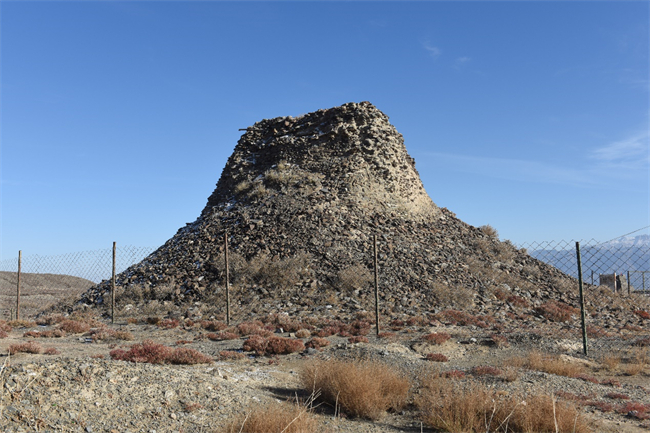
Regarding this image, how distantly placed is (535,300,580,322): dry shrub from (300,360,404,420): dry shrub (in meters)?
14.4

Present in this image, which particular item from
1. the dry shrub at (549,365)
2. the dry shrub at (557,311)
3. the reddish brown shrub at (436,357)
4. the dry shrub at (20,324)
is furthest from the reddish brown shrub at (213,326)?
the dry shrub at (557,311)

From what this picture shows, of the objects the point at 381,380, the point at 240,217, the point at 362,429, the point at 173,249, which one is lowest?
the point at 362,429

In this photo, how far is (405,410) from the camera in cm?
765

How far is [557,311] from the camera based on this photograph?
20359 millimetres

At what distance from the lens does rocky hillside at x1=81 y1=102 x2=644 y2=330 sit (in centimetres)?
2161

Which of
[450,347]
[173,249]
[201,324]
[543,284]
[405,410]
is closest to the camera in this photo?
[405,410]

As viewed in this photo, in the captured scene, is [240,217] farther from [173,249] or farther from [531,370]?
[531,370]

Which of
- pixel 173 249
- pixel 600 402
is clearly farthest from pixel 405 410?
pixel 173 249

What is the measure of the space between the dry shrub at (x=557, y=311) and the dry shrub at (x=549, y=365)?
9.85 meters

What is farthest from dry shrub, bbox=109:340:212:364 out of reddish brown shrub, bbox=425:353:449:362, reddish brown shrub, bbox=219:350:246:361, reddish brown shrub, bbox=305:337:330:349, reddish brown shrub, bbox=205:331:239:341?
reddish brown shrub, bbox=425:353:449:362

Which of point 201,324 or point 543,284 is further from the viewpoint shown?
point 543,284

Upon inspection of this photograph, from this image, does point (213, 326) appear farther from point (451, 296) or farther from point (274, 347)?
point (451, 296)

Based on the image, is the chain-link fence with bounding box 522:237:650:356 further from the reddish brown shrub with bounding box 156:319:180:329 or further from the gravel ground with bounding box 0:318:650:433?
the reddish brown shrub with bounding box 156:319:180:329

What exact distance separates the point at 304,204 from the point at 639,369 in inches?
761
